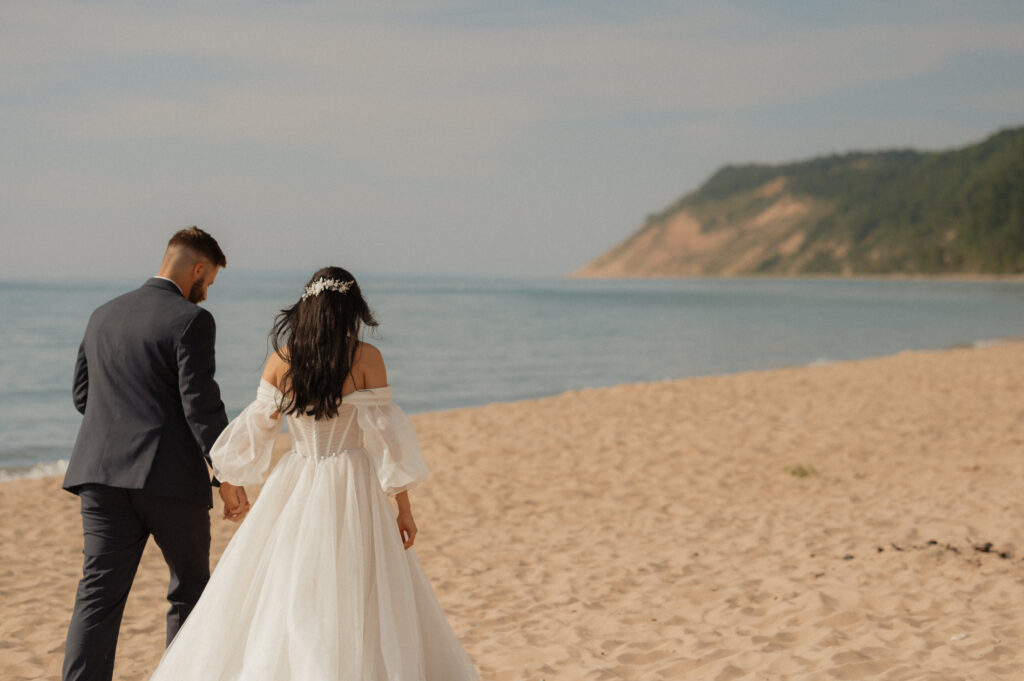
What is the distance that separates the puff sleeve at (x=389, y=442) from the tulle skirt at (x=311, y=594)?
0.29ft

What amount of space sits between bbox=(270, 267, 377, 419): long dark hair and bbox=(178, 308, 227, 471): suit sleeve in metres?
0.26

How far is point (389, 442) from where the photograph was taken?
10.6 ft

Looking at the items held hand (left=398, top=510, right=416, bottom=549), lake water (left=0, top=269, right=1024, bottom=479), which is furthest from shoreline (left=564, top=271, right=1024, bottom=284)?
held hand (left=398, top=510, right=416, bottom=549)

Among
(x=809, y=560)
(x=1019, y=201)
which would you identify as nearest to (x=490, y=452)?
(x=809, y=560)

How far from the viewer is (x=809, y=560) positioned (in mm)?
6227

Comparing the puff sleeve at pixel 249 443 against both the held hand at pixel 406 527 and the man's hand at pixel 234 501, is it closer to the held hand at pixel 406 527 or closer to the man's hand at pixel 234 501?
the man's hand at pixel 234 501

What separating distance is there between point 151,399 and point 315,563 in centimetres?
87

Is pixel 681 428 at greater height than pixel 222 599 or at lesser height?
lesser

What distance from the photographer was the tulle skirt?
3037 millimetres

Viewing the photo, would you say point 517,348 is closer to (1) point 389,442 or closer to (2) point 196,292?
(2) point 196,292

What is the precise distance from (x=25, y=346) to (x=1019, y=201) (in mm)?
130585

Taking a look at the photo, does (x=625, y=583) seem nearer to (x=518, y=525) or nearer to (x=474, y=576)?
(x=474, y=576)

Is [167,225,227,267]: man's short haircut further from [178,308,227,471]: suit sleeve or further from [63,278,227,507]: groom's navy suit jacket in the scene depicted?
[178,308,227,471]: suit sleeve

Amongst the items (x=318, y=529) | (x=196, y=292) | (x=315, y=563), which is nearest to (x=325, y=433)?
(x=318, y=529)
